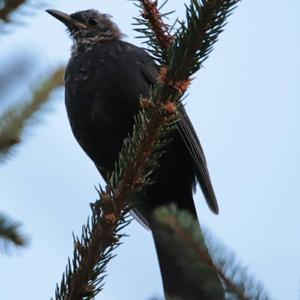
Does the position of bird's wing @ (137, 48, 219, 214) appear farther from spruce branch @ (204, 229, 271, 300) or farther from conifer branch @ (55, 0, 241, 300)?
spruce branch @ (204, 229, 271, 300)

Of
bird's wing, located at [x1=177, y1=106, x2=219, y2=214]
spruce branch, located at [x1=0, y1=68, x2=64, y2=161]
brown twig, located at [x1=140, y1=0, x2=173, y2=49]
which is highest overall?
bird's wing, located at [x1=177, y1=106, x2=219, y2=214]

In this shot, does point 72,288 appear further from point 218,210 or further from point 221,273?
point 218,210

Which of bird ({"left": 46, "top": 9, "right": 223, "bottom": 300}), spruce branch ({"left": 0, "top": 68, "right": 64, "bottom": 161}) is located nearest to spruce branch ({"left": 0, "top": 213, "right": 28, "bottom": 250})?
spruce branch ({"left": 0, "top": 68, "right": 64, "bottom": 161})

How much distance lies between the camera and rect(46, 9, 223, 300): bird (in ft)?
11.1

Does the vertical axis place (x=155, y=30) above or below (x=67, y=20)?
below

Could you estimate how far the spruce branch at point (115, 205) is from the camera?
1604mm

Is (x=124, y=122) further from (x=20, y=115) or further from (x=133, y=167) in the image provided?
(x=20, y=115)

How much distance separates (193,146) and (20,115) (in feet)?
6.56

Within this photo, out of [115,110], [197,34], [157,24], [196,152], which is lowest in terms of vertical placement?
[197,34]

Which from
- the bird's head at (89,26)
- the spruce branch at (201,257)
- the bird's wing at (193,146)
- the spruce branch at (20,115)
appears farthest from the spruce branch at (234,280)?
the bird's head at (89,26)

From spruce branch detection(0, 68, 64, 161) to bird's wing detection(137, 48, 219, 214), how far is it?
1550mm

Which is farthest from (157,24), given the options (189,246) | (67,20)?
(67,20)

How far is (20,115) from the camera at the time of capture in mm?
1523

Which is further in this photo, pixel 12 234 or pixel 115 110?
pixel 115 110
